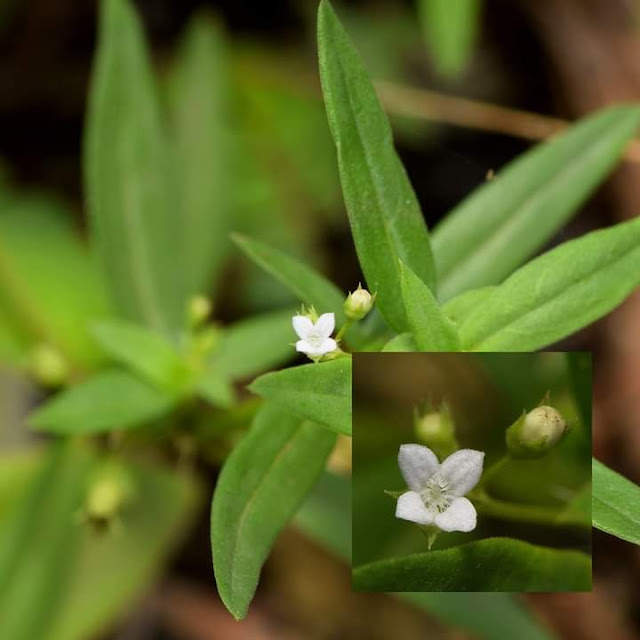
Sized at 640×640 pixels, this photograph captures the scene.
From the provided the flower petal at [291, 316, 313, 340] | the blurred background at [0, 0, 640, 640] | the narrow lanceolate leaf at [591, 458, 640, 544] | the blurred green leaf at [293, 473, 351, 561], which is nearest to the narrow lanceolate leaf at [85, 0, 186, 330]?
the blurred green leaf at [293, 473, 351, 561]

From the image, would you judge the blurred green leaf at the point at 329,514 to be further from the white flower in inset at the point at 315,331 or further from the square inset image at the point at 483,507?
the white flower in inset at the point at 315,331

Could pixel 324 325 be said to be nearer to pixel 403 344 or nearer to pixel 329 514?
pixel 403 344

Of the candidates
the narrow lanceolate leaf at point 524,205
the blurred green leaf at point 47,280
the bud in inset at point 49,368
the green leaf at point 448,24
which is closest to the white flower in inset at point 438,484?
the narrow lanceolate leaf at point 524,205

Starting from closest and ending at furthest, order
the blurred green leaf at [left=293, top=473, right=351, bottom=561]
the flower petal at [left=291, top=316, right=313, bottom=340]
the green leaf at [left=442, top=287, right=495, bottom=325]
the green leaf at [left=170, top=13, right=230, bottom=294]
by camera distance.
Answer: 1. the flower petal at [left=291, top=316, right=313, bottom=340]
2. the green leaf at [left=442, top=287, right=495, bottom=325]
3. the blurred green leaf at [left=293, top=473, right=351, bottom=561]
4. the green leaf at [left=170, top=13, right=230, bottom=294]

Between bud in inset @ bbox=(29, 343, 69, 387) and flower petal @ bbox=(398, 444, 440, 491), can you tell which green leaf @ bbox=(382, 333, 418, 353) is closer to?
flower petal @ bbox=(398, 444, 440, 491)

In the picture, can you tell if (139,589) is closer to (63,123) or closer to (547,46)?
(63,123)

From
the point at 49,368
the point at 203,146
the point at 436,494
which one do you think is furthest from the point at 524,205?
the point at 203,146
